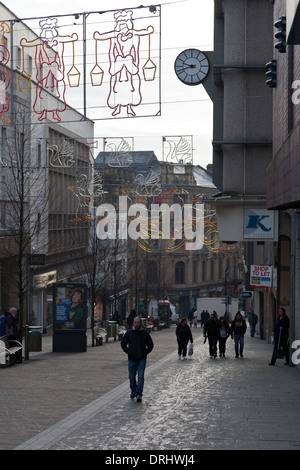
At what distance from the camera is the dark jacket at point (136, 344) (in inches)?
584

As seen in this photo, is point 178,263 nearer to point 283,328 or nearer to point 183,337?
point 183,337

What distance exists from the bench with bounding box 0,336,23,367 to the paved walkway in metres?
0.40

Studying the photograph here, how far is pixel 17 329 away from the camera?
21859mm

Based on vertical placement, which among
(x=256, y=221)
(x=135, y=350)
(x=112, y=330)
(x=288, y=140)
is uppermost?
(x=288, y=140)

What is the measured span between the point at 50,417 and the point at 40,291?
36.5 metres

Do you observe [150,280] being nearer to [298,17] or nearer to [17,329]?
[17,329]

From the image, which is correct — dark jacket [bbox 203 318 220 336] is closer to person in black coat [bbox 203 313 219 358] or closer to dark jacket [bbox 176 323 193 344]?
person in black coat [bbox 203 313 219 358]

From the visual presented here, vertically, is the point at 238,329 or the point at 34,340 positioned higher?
the point at 238,329

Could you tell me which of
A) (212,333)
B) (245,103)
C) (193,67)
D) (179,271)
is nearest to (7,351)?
(212,333)

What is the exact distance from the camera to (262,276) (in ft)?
121

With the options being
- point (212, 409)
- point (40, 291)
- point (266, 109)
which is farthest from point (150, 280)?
point (212, 409)

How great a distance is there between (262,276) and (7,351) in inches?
720

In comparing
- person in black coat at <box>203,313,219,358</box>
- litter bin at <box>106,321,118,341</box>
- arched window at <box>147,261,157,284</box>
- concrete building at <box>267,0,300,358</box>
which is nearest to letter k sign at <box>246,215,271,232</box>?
concrete building at <box>267,0,300,358</box>

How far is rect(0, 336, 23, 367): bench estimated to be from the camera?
2055cm
